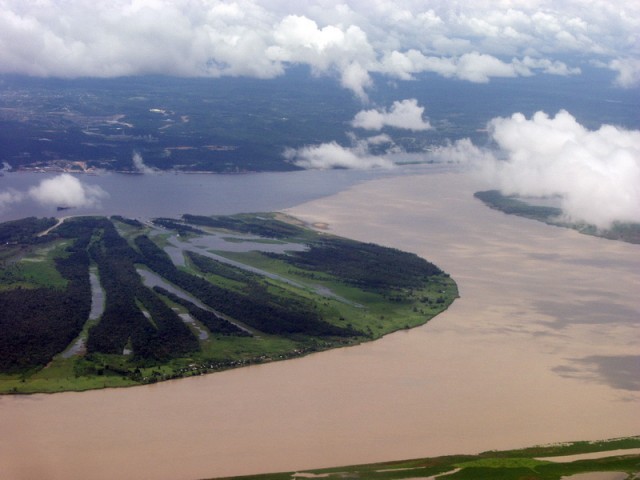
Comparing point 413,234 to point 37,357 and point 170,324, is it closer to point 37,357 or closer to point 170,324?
point 170,324

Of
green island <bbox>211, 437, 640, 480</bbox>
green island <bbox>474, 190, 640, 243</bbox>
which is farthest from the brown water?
green island <bbox>474, 190, 640, 243</bbox>

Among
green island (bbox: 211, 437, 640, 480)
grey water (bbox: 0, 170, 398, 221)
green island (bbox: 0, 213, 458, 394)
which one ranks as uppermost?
grey water (bbox: 0, 170, 398, 221)

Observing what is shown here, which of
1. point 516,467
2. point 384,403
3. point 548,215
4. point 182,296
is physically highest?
point 548,215

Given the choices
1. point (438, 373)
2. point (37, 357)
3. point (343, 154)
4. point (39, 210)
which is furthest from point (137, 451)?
point (343, 154)

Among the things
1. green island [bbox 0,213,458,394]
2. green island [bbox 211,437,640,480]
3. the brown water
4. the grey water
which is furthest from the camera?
the grey water

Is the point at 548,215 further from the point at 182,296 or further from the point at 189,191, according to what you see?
the point at 182,296

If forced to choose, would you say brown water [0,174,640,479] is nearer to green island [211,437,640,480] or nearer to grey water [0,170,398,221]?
green island [211,437,640,480]

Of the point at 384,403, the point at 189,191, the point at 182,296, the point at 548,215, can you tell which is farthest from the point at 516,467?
the point at 189,191
